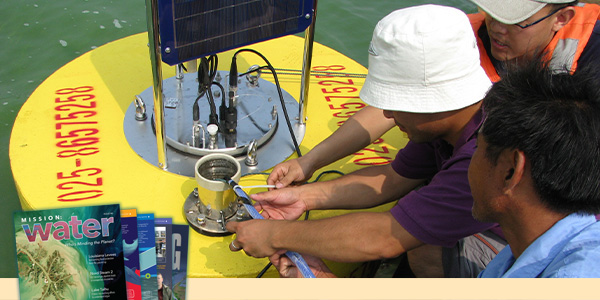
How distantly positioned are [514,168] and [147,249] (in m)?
0.78

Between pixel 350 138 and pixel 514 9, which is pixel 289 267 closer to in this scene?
pixel 350 138

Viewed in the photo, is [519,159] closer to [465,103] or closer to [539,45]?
[465,103]

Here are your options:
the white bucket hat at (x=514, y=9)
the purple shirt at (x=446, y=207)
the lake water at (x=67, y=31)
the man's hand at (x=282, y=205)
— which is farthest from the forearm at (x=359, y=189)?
the lake water at (x=67, y=31)

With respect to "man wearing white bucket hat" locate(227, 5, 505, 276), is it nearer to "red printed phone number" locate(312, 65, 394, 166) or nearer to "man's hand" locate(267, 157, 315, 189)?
"man's hand" locate(267, 157, 315, 189)

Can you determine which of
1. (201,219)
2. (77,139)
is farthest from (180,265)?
(77,139)

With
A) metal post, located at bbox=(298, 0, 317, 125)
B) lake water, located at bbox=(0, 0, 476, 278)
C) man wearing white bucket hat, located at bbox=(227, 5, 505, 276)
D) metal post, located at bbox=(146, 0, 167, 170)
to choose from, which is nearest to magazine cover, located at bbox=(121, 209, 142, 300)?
man wearing white bucket hat, located at bbox=(227, 5, 505, 276)

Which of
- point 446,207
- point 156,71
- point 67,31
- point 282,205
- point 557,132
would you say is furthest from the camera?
point 67,31

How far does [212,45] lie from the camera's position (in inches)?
73.5

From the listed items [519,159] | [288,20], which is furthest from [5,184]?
[519,159]

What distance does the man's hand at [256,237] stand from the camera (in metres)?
1.67

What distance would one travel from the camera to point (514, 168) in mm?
1171

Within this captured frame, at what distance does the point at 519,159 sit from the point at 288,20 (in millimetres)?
1110

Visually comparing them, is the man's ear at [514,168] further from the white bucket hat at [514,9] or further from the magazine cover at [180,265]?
the white bucket hat at [514,9]

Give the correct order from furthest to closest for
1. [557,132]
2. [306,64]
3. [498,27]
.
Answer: [306,64], [498,27], [557,132]
